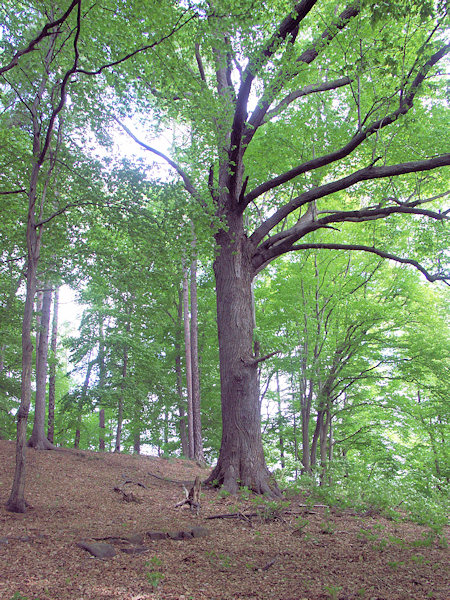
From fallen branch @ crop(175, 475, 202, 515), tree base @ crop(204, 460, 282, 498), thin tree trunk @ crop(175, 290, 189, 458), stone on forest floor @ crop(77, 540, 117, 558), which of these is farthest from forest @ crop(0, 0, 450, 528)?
thin tree trunk @ crop(175, 290, 189, 458)

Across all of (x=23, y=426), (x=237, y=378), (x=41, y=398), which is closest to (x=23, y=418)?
(x=23, y=426)

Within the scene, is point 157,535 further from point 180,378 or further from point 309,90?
point 180,378

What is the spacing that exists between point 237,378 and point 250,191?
4.45 meters

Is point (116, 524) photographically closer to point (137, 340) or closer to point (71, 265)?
point (71, 265)

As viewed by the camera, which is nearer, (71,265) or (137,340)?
(71,265)

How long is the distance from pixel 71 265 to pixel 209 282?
892cm

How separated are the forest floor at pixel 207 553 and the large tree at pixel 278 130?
1495 mm

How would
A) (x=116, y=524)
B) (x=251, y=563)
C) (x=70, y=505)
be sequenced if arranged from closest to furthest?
(x=251, y=563) → (x=116, y=524) → (x=70, y=505)

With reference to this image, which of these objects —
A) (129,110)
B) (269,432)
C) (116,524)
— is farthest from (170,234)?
(269,432)

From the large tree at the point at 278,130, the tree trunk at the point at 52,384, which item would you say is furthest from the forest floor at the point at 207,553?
the tree trunk at the point at 52,384

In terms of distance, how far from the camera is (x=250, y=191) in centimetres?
944

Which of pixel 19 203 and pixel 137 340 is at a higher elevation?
pixel 19 203

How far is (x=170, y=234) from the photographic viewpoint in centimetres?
743

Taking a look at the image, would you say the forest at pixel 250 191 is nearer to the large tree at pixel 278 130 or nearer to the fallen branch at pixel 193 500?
the large tree at pixel 278 130
